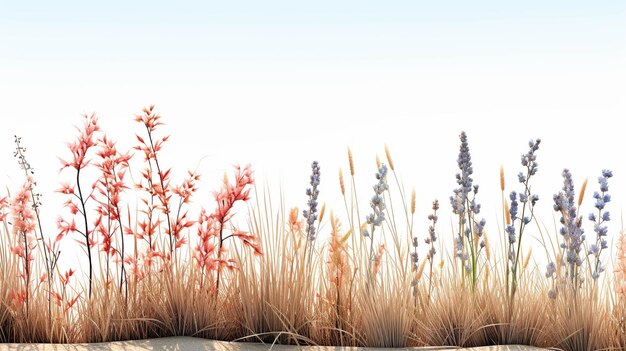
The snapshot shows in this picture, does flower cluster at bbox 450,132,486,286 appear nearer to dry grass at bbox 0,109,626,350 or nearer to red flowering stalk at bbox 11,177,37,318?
dry grass at bbox 0,109,626,350

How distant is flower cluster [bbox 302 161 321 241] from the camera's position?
482 cm

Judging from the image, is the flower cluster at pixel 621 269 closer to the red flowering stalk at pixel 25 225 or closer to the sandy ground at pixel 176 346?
the sandy ground at pixel 176 346

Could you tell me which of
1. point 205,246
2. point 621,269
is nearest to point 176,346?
point 205,246

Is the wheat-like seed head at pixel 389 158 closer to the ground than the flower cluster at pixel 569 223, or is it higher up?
higher up

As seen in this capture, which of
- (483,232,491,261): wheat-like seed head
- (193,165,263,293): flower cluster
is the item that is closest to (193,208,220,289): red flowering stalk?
(193,165,263,293): flower cluster

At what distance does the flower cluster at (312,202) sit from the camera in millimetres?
4816

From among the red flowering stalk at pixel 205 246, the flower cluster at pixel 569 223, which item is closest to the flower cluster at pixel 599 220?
the flower cluster at pixel 569 223

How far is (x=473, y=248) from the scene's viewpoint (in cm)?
525

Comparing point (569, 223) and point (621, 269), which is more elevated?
point (569, 223)

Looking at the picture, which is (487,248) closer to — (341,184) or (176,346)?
(341,184)

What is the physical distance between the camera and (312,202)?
15.9ft

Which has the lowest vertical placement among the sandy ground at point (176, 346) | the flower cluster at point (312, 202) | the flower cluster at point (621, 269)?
the sandy ground at point (176, 346)

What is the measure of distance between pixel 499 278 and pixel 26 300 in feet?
10.6

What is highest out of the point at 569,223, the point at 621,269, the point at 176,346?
the point at 569,223
